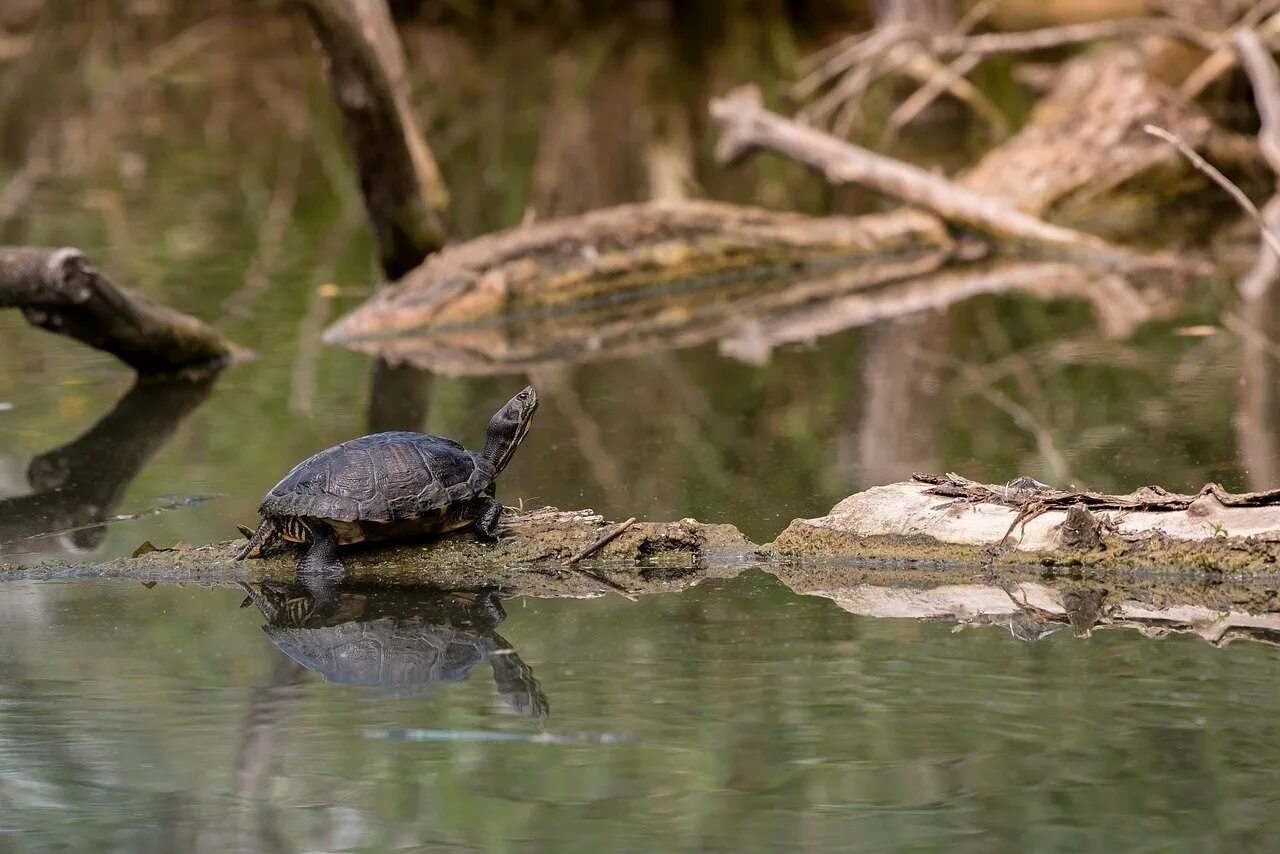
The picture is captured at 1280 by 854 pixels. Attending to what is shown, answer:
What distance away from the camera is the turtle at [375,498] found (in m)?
4.71

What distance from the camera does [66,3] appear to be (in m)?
27.3

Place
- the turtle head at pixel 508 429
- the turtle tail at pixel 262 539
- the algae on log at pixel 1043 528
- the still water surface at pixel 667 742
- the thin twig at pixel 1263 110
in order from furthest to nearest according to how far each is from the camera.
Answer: the thin twig at pixel 1263 110, the turtle head at pixel 508 429, the turtle tail at pixel 262 539, the algae on log at pixel 1043 528, the still water surface at pixel 667 742

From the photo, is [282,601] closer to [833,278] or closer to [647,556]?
[647,556]

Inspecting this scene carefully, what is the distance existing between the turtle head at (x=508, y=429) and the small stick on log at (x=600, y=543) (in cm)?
35

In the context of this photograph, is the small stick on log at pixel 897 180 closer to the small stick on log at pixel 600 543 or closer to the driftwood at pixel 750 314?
the driftwood at pixel 750 314

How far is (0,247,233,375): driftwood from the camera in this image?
723 cm

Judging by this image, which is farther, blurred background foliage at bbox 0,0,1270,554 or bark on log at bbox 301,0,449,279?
bark on log at bbox 301,0,449,279

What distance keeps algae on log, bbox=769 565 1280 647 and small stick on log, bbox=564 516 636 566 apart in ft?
1.48

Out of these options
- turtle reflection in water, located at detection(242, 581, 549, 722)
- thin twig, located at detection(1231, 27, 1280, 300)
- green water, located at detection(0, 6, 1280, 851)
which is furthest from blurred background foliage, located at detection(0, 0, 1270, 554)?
turtle reflection in water, located at detection(242, 581, 549, 722)

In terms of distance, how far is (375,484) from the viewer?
4719 millimetres

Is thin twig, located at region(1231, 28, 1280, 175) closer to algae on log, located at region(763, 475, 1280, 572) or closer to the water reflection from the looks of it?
algae on log, located at region(763, 475, 1280, 572)

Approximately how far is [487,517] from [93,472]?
2362 mm

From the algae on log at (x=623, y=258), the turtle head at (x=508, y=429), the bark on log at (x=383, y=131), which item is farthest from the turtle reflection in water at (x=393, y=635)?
the bark on log at (x=383, y=131)

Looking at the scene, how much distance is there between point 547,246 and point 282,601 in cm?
506
